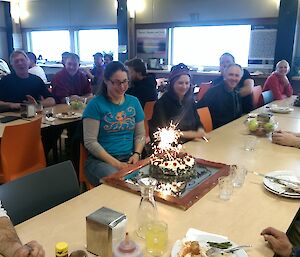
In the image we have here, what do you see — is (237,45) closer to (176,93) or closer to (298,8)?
(298,8)

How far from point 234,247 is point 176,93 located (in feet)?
5.84

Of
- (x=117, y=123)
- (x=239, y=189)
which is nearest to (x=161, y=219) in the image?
(x=239, y=189)

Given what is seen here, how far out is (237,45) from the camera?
6.54m

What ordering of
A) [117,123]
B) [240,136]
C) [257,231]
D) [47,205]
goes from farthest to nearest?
1. [240,136]
2. [117,123]
3. [47,205]
4. [257,231]

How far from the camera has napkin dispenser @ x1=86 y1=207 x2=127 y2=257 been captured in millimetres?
1065

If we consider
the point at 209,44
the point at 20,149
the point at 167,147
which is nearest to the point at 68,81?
the point at 20,149

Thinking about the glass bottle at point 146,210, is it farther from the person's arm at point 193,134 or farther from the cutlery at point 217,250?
the person's arm at point 193,134

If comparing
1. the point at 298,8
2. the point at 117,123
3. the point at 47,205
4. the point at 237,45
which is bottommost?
the point at 47,205

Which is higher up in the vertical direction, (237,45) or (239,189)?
(237,45)

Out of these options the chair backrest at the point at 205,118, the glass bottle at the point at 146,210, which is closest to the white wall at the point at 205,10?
the chair backrest at the point at 205,118

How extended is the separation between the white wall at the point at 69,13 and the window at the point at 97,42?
0.89ft

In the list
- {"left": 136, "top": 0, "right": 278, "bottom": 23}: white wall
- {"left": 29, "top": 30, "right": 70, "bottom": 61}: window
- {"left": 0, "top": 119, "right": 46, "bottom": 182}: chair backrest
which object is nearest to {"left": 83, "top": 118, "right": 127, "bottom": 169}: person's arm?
{"left": 0, "top": 119, "right": 46, "bottom": 182}: chair backrest

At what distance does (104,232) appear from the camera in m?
1.07

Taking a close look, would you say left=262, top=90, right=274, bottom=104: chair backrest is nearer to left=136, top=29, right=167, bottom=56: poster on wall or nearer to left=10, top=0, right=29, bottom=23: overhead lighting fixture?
left=136, top=29, right=167, bottom=56: poster on wall
